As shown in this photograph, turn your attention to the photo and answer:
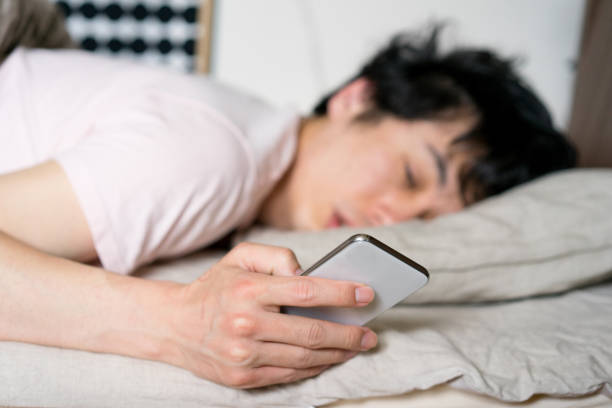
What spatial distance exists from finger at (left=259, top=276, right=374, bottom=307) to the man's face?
0.46m

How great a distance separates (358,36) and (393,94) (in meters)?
1.16

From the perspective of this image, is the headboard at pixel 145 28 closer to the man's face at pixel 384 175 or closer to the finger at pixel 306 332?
the man's face at pixel 384 175

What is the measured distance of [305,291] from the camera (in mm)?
471

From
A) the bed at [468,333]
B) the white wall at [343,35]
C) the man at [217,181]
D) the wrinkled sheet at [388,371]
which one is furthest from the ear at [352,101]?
the white wall at [343,35]

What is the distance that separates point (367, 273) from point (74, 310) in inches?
12.2

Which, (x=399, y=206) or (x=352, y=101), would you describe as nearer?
(x=399, y=206)

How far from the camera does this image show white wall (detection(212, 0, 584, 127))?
2.04 metres

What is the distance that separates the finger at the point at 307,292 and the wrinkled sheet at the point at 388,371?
12 cm

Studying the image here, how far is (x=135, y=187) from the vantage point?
1.98 ft

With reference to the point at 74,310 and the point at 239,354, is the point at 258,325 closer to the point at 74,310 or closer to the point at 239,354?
the point at 239,354

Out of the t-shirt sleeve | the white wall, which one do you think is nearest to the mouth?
the t-shirt sleeve

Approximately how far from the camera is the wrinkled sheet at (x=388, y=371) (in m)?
0.50

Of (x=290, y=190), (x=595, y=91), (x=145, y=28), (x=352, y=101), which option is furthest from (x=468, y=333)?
(x=145, y=28)

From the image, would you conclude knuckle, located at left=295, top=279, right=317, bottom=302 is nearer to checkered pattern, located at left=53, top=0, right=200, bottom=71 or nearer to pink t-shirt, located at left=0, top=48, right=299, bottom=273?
pink t-shirt, located at left=0, top=48, right=299, bottom=273
